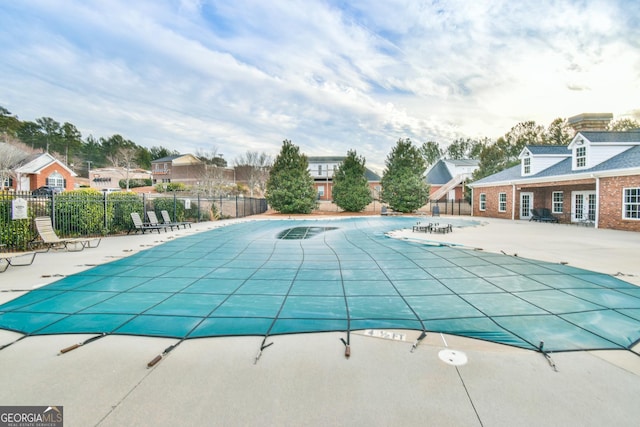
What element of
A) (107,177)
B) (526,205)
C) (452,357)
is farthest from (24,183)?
(526,205)

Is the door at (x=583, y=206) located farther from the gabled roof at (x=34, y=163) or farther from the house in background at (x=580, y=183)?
the gabled roof at (x=34, y=163)

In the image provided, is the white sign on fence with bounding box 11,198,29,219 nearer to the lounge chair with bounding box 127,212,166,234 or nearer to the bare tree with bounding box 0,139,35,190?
the lounge chair with bounding box 127,212,166,234

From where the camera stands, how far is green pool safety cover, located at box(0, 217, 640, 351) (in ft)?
10.1

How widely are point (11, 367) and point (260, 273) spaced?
3.37m

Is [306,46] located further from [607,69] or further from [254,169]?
[254,169]

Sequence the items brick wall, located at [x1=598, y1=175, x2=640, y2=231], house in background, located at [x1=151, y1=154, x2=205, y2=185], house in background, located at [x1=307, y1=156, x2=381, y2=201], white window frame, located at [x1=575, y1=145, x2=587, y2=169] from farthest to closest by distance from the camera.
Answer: house in background, located at [x1=151, y1=154, x2=205, y2=185], house in background, located at [x1=307, y1=156, x2=381, y2=201], white window frame, located at [x1=575, y1=145, x2=587, y2=169], brick wall, located at [x1=598, y1=175, x2=640, y2=231]

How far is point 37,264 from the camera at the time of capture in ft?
20.0

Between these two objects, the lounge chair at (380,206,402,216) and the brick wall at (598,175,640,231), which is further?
the lounge chair at (380,206,402,216)

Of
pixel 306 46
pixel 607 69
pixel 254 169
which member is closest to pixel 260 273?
pixel 306 46

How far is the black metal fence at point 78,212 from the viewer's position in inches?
285

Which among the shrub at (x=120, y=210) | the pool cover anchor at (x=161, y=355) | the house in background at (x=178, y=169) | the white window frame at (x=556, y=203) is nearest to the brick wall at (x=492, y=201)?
the white window frame at (x=556, y=203)

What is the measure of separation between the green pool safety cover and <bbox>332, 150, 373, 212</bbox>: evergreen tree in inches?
673

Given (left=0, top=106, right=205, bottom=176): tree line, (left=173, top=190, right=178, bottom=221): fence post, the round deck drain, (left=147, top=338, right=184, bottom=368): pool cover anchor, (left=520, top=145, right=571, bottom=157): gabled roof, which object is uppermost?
(left=0, top=106, right=205, bottom=176): tree line

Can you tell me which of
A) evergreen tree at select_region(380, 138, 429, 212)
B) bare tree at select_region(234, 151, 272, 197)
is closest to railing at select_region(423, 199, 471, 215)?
evergreen tree at select_region(380, 138, 429, 212)
